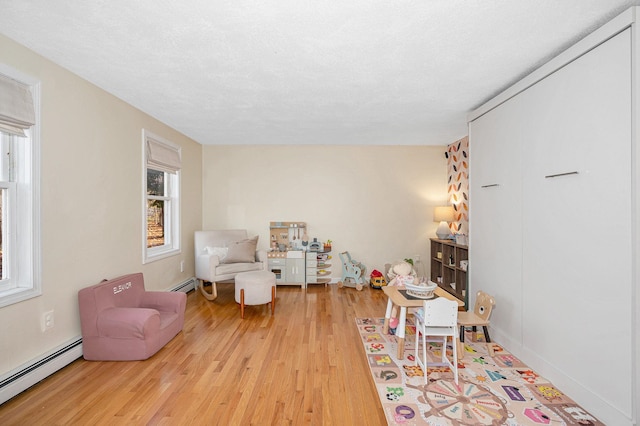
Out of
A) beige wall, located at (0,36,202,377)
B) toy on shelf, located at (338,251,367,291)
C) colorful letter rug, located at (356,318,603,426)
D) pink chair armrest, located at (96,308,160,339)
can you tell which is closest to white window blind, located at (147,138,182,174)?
beige wall, located at (0,36,202,377)

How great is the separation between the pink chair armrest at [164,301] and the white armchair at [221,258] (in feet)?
3.54

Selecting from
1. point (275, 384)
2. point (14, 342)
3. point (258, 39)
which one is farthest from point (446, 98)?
point (14, 342)

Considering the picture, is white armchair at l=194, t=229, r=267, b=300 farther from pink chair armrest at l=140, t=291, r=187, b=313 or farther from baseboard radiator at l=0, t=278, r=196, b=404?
baseboard radiator at l=0, t=278, r=196, b=404

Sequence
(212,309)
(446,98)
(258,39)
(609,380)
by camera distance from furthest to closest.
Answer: (212,309)
(446,98)
(258,39)
(609,380)

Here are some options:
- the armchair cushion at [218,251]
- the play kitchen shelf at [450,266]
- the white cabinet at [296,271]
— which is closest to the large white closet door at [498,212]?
the play kitchen shelf at [450,266]

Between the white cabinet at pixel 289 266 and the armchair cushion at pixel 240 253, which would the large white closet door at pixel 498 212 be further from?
the armchair cushion at pixel 240 253

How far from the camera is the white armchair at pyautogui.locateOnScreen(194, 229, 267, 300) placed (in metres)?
4.45

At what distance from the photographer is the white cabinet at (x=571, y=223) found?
6.05ft

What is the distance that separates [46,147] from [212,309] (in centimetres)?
258

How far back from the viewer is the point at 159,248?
4.39m

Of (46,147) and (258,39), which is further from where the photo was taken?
(46,147)

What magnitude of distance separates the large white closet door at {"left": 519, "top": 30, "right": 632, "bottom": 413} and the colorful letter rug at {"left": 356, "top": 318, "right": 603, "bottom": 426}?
21 cm

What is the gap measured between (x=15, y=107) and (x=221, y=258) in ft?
9.84

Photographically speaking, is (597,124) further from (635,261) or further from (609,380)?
(609,380)
